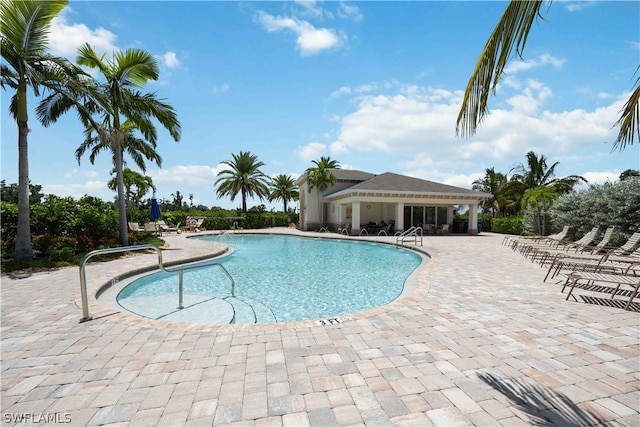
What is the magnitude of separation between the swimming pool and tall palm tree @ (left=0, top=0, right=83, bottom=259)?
4785mm

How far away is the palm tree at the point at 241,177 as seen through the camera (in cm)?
3284

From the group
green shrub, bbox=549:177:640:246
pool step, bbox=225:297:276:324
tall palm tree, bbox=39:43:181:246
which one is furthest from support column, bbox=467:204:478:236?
pool step, bbox=225:297:276:324

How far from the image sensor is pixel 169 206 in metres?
44.9

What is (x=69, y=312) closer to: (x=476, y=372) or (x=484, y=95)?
(x=476, y=372)

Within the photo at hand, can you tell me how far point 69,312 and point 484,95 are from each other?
273 inches

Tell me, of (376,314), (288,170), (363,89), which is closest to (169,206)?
(288,170)

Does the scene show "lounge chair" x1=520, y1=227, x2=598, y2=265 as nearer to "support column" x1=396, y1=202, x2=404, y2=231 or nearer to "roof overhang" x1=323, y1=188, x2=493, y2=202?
"roof overhang" x1=323, y1=188, x2=493, y2=202

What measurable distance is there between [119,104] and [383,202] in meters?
18.3

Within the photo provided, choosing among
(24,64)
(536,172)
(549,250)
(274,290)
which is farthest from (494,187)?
(24,64)

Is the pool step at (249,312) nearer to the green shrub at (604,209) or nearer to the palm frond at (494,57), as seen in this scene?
the palm frond at (494,57)

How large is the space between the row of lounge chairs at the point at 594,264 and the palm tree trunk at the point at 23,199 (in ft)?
47.8

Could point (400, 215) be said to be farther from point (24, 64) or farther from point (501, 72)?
point (24, 64)

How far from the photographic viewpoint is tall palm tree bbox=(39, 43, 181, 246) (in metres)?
11.7

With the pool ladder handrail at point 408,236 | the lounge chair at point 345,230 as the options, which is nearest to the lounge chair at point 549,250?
the pool ladder handrail at point 408,236
